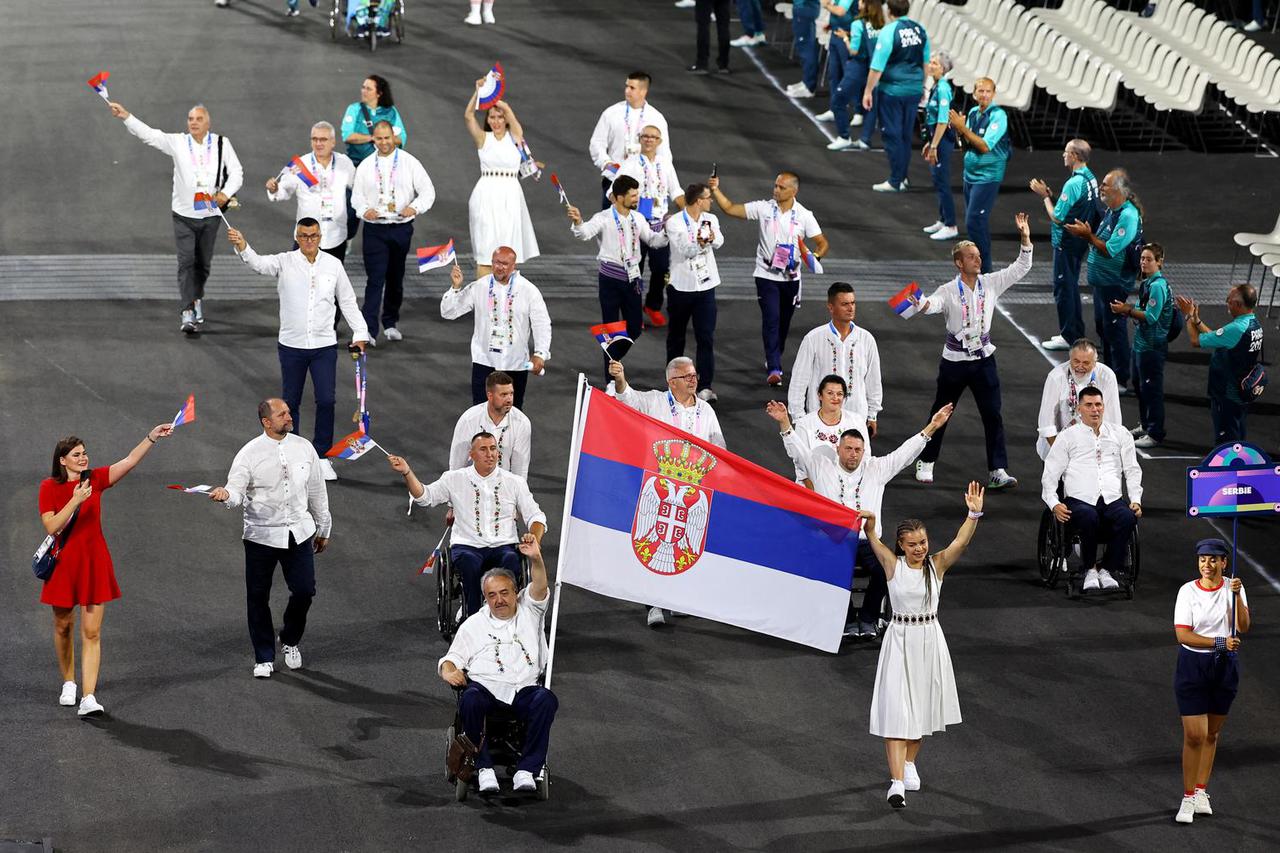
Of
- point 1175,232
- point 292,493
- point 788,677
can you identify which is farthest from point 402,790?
point 1175,232

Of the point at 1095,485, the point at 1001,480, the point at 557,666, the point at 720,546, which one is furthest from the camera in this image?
the point at 1001,480

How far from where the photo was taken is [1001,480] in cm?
1533

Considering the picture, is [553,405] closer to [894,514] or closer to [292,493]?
[894,514]

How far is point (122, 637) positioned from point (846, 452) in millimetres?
5024

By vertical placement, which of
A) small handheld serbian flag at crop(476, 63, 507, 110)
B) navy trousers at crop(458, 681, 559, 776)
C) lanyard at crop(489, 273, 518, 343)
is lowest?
navy trousers at crop(458, 681, 559, 776)

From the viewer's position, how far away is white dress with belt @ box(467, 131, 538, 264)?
1698 cm

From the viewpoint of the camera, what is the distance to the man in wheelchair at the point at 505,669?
35.4 feet

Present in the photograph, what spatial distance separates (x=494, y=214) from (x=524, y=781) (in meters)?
7.45

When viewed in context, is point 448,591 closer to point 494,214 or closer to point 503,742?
point 503,742

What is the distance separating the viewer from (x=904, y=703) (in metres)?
10.9

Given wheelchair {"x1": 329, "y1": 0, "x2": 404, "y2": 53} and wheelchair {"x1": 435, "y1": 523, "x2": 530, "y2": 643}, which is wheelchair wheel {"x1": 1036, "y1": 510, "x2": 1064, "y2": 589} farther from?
wheelchair {"x1": 329, "y1": 0, "x2": 404, "y2": 53}

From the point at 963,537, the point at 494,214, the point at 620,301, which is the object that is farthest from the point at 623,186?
the point at 963,537

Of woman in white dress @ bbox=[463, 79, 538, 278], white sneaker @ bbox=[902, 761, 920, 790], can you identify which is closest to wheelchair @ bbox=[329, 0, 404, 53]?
woman in white dress @ bbox=[463, 79, 538, 278]

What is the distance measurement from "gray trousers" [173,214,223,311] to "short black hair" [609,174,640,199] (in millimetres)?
3886
